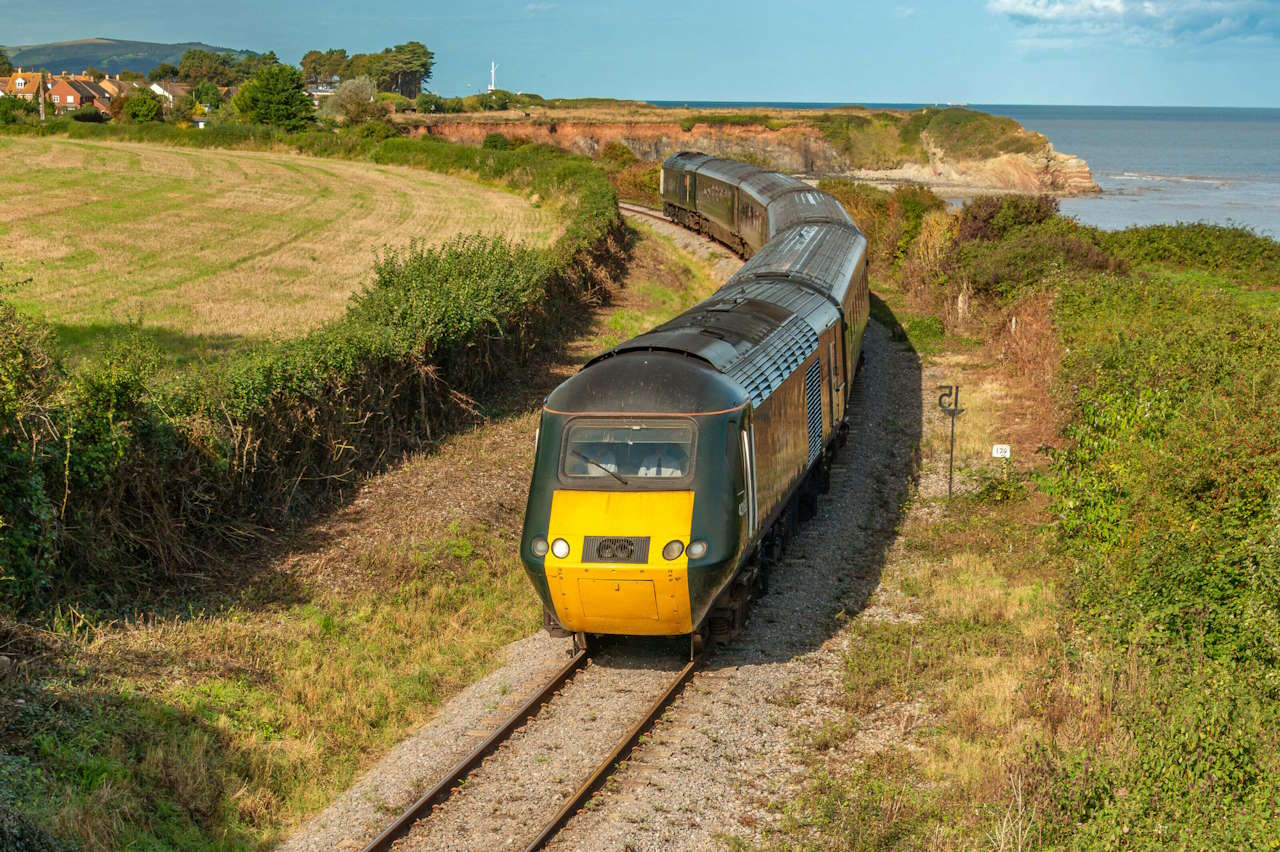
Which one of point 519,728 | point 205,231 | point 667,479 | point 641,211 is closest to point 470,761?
point 519,728

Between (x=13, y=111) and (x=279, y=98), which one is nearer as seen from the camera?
(x=13, y=111)

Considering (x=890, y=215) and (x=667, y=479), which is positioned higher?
(x=890, y=215)

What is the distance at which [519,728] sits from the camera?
1185cm

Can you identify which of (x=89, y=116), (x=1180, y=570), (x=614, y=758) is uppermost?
(x=89, y=116)

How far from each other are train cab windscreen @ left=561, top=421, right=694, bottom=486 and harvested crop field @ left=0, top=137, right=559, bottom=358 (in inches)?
360

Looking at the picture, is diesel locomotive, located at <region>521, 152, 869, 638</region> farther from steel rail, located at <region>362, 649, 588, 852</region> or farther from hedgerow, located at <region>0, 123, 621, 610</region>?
hedgerow, located at <region>0, 123, 621, 610</region>

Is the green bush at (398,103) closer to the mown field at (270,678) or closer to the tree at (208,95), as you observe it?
the tree at (208,95)

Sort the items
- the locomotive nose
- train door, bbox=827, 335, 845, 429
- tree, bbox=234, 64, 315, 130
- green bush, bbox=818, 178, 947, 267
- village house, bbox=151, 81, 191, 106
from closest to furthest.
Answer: the locomotive nose < train door, bbox=827, 335, 845, 429 < green bush, bbox=818, 178, 947, 267 < tree, bbox=234, 64, 315, 130 < village house, bbox=151, 81, 191, 106

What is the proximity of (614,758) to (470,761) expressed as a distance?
1382 millimetres

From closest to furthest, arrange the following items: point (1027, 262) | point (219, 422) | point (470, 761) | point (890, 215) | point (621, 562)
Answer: point (470, 761), point (621, 562), point (219, 422), point (1027, 262), point (890, 215)

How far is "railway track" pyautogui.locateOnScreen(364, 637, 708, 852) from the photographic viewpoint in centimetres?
979


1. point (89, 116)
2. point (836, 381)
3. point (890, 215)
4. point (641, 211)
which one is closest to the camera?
point (836, 381)

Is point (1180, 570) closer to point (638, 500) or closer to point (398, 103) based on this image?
point (638, 500)

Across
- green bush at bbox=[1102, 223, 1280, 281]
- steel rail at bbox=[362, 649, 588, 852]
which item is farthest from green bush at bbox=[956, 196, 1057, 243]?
steel rail at bbox=[362, 649, 588, 852]
